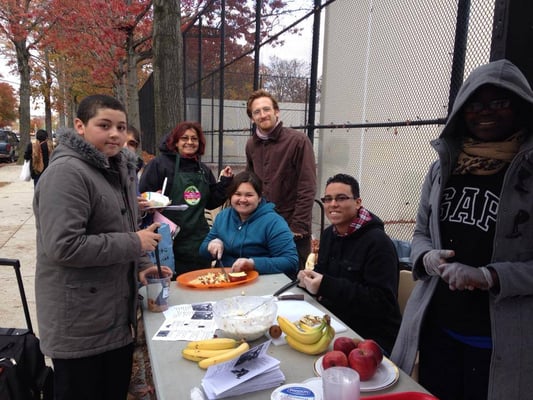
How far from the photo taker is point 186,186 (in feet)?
11.5

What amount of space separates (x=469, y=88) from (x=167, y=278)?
5.64 ft

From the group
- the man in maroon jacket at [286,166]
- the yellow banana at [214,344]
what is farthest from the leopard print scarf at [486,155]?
the man in maroon jacket at [286,166]

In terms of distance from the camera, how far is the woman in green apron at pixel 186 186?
3498 mm

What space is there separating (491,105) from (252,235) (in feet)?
5.71

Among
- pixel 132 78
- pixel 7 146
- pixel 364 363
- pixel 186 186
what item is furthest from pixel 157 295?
pixel 7 146

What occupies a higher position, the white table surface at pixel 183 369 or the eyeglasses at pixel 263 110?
the eyeglasses at pixel 263 110

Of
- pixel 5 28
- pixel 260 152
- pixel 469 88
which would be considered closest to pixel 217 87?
pixel 260 152

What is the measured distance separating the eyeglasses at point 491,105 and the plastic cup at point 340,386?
1174 mm

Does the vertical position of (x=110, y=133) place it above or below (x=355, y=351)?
above

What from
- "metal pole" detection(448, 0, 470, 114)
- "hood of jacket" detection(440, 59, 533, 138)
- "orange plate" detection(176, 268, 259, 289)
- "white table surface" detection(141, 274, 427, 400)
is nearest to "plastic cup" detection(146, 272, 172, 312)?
"white table surface" detection(141, 274, 427, 400)

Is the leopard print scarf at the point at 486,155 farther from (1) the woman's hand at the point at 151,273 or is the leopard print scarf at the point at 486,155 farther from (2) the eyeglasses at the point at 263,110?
(2) the eyeglasses at the point at 263,110

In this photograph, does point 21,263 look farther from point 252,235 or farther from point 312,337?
point 312,337

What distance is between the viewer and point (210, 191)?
367 cm

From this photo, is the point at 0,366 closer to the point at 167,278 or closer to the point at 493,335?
the point at 167,278
